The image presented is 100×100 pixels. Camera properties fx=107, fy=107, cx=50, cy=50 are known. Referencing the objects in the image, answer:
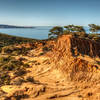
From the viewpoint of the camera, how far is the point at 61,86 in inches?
391

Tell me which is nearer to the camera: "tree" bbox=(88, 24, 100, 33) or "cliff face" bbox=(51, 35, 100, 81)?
"cliff face" bbox=(51, 35, 100, 81)

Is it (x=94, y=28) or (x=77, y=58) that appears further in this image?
(x=94, y=28)

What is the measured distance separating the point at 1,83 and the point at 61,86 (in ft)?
19.5

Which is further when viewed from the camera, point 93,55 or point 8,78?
point 93,55

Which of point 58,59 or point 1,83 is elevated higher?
point 58,59

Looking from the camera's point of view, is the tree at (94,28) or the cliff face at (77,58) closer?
the cliff face at (77,58)

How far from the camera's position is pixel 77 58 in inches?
452

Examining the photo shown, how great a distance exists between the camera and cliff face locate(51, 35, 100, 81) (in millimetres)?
10703

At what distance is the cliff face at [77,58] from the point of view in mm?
10703

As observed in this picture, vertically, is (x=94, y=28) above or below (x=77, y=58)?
above

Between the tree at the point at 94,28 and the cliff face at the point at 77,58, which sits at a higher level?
the tree at the point at 94,28

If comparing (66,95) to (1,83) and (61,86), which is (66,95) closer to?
(61,86)

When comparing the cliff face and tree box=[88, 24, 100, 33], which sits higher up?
tree box=[88, 24, 100, 33]

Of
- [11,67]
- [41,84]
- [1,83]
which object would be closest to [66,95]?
[41,84]
